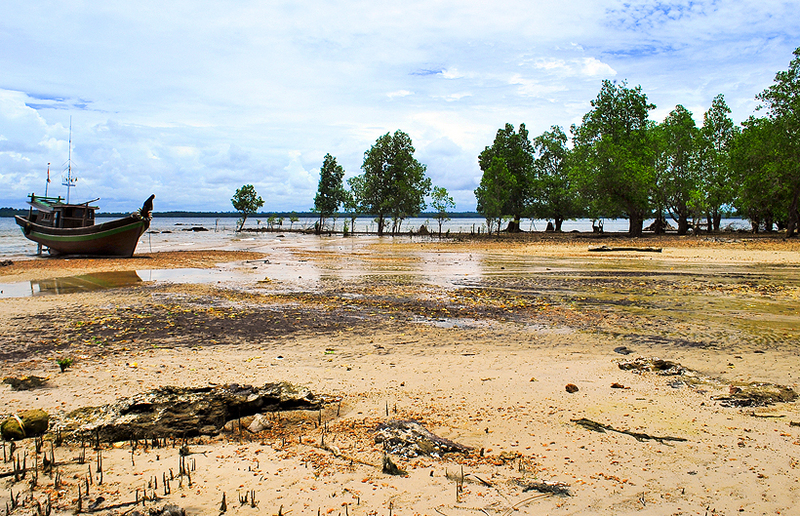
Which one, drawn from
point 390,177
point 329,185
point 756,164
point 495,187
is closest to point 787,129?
point 756,164

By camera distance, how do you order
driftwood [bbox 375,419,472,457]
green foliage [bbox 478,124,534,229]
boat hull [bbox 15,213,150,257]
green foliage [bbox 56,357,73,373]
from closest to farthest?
driftwood [bbox 375,419,472,457] → green foliage [bbox 56,357,73,373] → boat hull [bbox 15,213,150,257] → green foliage [bbox 478,124,534,229]

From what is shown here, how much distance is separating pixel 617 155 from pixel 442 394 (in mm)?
44068

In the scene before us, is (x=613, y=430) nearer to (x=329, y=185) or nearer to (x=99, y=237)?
(x=99, y=237)

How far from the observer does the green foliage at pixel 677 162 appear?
45.8 meters

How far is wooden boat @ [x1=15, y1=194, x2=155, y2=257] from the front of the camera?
2858cm

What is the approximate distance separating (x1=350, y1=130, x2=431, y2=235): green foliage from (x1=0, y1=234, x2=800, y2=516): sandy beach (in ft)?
171

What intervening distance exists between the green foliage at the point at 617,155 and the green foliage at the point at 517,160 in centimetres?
1251

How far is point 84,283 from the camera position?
A: 56.4 ft

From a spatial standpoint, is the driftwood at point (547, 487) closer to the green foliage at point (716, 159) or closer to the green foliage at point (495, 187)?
the green foliage at point (716, 159)

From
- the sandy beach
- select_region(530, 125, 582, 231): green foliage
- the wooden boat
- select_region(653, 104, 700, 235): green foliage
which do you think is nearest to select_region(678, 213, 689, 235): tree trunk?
select_region(653, 104, 700, 235): green foliage

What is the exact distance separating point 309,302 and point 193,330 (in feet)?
12.1

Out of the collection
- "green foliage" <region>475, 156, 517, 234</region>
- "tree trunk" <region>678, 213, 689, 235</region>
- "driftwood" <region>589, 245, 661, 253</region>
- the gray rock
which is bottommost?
the gray rock

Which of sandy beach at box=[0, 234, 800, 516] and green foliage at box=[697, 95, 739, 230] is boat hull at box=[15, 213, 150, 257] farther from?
green foliage at box=[697, 95, 739, 230]

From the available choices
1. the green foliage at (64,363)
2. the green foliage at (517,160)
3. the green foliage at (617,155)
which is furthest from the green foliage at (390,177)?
the green foliage at (64,363)
